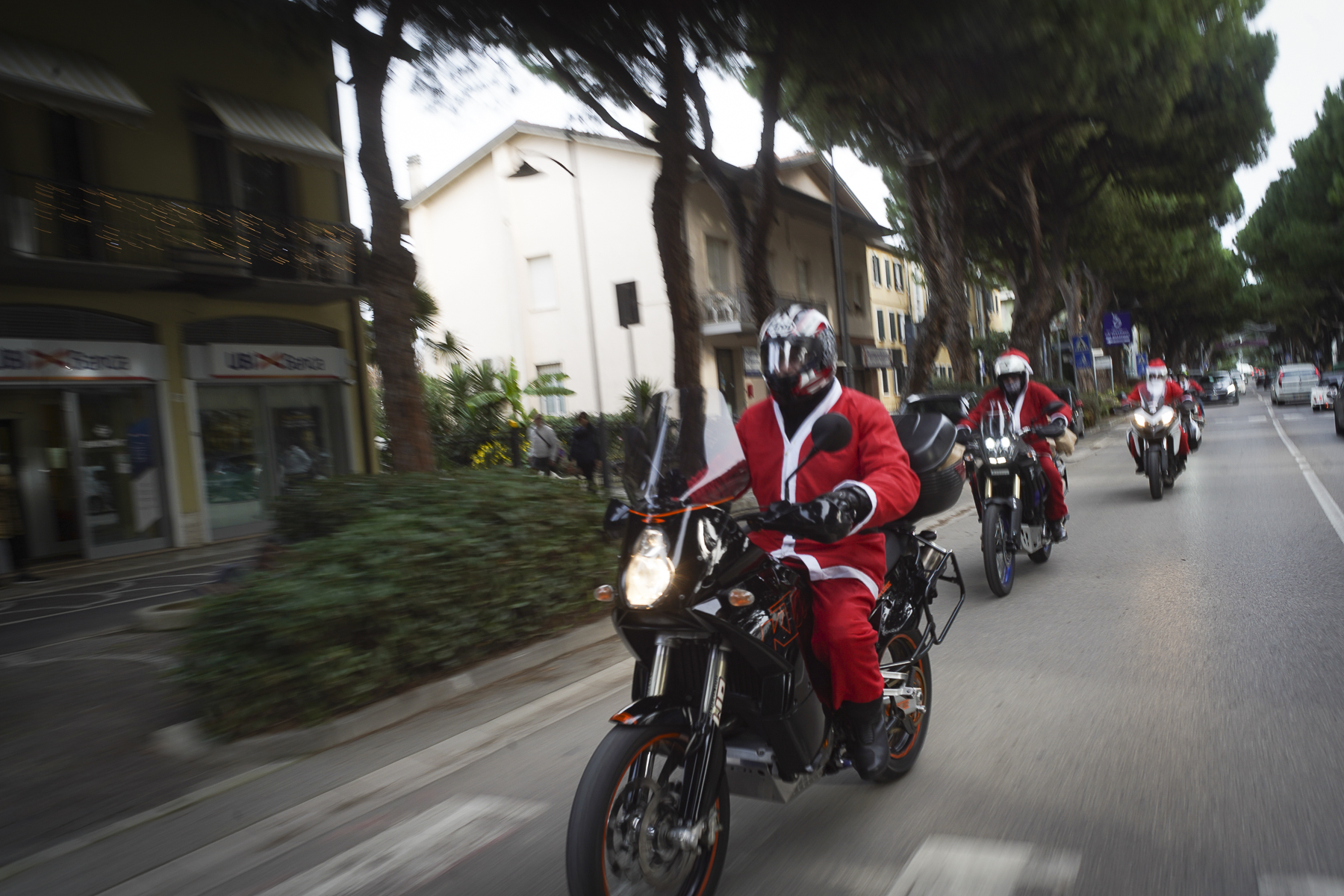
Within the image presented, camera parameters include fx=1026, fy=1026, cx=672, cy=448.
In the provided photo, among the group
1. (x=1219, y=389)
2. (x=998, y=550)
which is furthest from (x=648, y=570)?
(x=1219, y=389)

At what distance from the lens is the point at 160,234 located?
15.1 metres

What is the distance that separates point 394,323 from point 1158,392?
9159 millimetres

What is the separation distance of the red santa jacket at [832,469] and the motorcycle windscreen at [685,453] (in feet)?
0.79

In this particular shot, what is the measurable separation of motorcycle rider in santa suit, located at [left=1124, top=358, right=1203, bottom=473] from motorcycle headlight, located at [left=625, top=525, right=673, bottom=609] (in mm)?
10802

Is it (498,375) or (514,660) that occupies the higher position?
(498,375)

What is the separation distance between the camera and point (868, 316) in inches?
1654

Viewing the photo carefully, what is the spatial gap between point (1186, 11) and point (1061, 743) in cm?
1771

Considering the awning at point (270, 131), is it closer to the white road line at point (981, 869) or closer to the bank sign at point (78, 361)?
the bank sign at point (78, 361)

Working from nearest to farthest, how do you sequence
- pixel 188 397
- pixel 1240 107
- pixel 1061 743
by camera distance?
1. pixel 1061 743
2. pixel 188 397
3. pixel 1240 107

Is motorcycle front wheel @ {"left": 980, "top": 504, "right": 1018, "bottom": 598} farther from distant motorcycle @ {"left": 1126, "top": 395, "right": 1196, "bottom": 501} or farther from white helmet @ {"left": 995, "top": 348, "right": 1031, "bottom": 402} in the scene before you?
distant motorcycle @ {"left": 1126, "top": 395, "right": 1196, "bottom": 501}

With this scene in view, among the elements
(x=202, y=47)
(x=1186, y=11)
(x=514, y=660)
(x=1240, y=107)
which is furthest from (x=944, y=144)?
(x=514, y=660)

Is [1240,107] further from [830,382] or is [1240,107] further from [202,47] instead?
[830,382]

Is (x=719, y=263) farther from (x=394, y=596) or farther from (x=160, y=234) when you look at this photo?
(x=394, y=596)

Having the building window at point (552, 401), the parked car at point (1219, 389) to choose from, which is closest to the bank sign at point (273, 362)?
the building window at point (552, 401)
